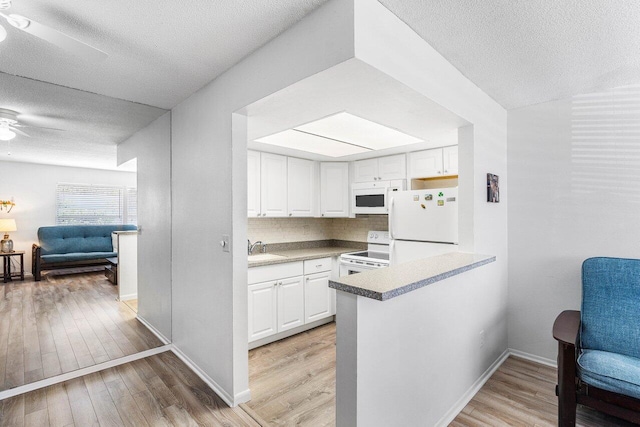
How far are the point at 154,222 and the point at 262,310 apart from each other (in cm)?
137

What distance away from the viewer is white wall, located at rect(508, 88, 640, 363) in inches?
92.6

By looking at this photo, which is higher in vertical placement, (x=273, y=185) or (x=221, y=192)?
(x=273, y=185)

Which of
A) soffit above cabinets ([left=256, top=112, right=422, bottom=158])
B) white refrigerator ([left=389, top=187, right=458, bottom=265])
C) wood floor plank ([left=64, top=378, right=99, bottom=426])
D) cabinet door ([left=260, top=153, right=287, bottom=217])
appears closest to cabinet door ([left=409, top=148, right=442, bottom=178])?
soffit above cabinets ([left=256, top=112, right=422, bottom=158])

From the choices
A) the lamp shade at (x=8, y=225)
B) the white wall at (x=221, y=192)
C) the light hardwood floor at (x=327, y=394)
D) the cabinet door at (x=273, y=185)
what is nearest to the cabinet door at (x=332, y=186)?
the cabinet door at (x=273, y=185)

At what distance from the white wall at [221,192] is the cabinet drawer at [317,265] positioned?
4.11 ft

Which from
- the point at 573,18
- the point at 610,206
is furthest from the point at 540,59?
the point at 610,206

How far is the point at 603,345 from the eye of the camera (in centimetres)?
206

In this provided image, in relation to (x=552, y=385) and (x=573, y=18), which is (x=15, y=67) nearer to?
(x=573, y=18)

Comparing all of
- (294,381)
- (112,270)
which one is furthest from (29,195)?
(294,381)

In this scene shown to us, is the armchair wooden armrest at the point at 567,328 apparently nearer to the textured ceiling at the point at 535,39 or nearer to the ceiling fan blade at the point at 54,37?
the textured ceiling at the point at 535,39

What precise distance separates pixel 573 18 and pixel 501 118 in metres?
1.34

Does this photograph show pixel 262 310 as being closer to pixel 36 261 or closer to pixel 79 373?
pixel 79 373

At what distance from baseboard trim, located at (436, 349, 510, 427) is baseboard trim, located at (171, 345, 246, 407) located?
1.28 m

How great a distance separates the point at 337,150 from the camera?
352 centimetres
